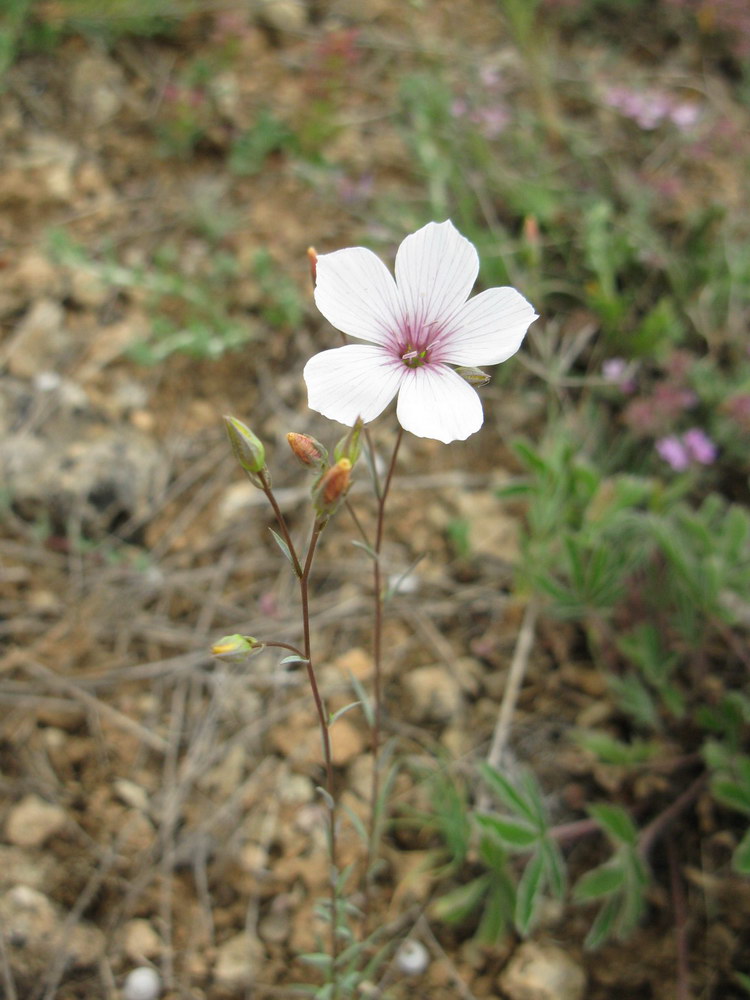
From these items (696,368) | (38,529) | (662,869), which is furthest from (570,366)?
(38,529)

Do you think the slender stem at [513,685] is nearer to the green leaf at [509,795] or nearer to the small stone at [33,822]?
the green leaf at [509,795]

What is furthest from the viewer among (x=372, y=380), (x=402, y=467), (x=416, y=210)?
(x=416, y=210)

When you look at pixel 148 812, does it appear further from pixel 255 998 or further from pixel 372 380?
pixel 372 380

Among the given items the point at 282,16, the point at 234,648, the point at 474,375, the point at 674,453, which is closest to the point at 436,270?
the point at 474,375

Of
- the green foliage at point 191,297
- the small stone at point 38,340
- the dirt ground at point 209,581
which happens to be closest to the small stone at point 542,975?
the dirt ground at point 209,581

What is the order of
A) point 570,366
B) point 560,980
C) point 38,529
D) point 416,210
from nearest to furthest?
point 560,980 → point 38,529 → point 570,366 → point 416,210

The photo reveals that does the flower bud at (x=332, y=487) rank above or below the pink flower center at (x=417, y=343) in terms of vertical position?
below
